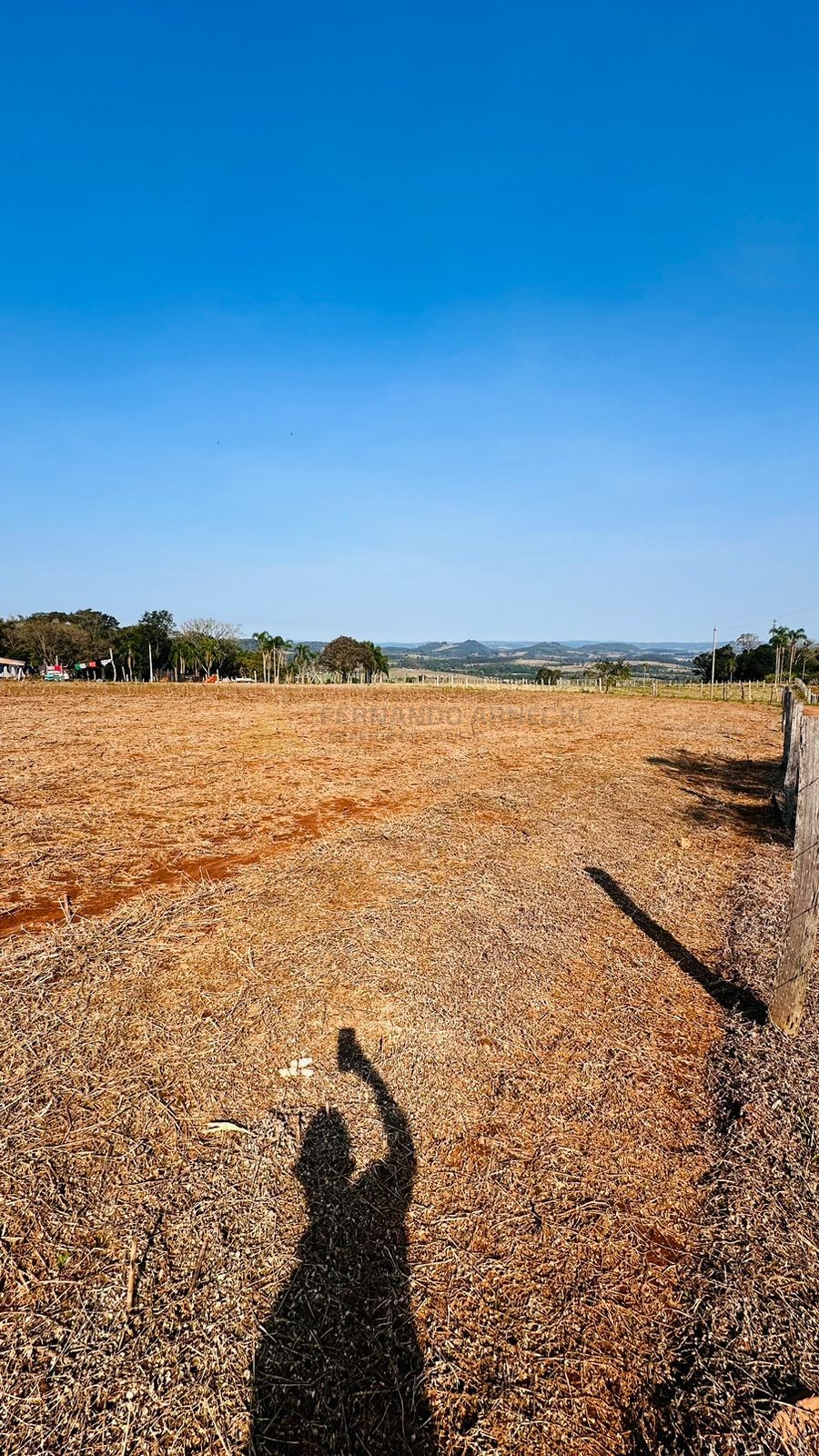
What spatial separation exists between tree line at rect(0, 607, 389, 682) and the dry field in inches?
2287

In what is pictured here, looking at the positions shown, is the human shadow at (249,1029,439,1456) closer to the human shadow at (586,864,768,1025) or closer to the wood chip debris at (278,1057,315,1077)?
the wood chip debris at (278,1057,315,1077)

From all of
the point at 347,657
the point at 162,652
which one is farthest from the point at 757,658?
the point at 162,652

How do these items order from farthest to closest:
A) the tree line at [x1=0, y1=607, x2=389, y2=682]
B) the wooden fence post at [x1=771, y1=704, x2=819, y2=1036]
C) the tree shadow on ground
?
the tree line at [x1=0, y1=607, x2=389, y2=682], the tree shadow on ground, the wooden fence post at [x1=771, y1=704, x2=819, y2=1036]

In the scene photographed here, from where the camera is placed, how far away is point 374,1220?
237 centimetres

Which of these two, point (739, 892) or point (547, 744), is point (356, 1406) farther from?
point (547, 744)

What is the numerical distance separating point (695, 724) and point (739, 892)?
18295mm

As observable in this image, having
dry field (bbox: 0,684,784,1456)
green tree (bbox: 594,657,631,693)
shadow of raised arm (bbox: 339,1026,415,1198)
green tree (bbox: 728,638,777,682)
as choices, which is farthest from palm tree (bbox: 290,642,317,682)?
shadow of raised arm (bbox: 339,1026,415,1198)

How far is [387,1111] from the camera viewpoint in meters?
2.95

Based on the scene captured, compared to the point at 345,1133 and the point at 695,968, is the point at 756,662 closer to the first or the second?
the point at 695,968

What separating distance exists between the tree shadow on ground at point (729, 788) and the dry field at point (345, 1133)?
160 centimetres

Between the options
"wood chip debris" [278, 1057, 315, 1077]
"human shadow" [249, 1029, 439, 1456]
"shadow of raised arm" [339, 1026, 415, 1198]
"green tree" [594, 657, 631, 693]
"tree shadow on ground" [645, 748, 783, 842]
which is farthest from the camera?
"green tree" [594, 657, 631, 693]

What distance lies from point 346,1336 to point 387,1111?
Result: 991 millimetres

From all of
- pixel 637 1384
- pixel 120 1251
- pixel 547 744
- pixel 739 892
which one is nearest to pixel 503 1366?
pixel 637 1384

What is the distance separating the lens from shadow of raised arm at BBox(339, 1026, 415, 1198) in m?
2.64
